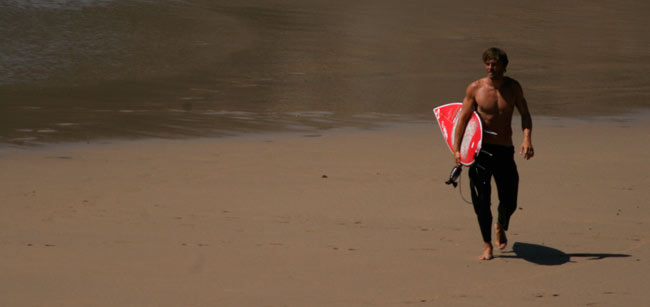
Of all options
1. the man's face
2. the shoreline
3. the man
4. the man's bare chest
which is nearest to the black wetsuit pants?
the man

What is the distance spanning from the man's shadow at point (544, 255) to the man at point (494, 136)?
1.08 feet

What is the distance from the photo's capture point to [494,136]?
7164mm

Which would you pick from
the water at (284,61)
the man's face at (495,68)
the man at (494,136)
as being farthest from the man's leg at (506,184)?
the water at (284,61)

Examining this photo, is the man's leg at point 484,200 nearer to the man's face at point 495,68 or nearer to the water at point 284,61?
the man's face at point 495,68

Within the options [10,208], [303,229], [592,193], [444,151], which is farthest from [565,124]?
[10,208]

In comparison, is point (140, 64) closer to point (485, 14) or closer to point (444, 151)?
point (444, 151)

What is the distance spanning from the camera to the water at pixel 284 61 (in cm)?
1512

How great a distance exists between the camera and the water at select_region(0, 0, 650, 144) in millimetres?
15117

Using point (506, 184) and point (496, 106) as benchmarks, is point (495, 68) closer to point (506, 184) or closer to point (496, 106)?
point (496, 106)

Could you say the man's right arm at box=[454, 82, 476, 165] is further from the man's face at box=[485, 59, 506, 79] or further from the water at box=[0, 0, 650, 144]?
the water at box=[0, 0, 650, 144]

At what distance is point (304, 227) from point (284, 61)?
45.2 feet

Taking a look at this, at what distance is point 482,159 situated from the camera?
7199 millimetres

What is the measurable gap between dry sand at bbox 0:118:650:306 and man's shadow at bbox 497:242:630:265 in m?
0.02

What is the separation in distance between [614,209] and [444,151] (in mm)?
3378
